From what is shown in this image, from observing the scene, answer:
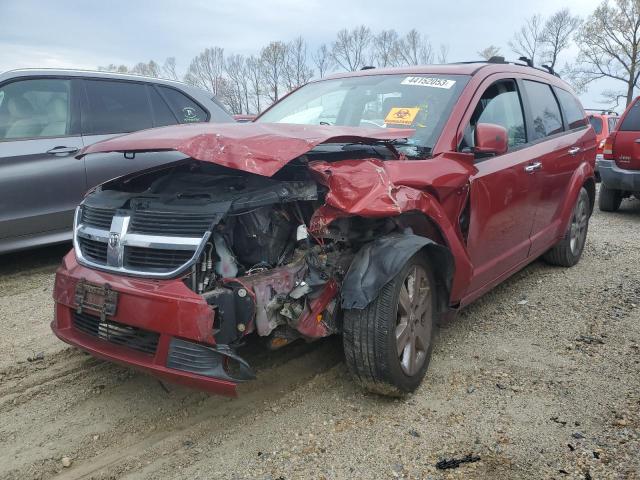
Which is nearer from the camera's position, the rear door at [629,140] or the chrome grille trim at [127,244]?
the chrome grille trim at [127,244]

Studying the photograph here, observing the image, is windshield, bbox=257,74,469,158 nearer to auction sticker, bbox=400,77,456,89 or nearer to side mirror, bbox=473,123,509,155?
auction sticker, bbox=400,77,456,89

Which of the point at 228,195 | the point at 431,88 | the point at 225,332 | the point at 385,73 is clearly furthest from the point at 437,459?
the point at 385,73

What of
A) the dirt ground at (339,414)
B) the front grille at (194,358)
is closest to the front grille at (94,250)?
the front grille at (194,358)

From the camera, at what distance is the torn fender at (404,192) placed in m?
2.60

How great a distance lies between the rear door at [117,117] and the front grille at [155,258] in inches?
98.3

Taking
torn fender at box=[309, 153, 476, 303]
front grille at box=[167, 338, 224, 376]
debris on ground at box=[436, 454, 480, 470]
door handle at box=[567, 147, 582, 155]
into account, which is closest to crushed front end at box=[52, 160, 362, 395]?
front grille at box=[167, 338, 224, 376]

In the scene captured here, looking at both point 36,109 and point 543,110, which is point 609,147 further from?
point 36,109

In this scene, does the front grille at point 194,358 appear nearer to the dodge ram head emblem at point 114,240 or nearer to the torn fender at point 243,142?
the dodge ram head emblem at point 114,240

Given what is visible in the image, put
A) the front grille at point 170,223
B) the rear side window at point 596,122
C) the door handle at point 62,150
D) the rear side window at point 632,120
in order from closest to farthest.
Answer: the front grille at point 170,223 → the door handle at point 62,150 → the rear side window at point 632,120 → the rear side window at point 596,122

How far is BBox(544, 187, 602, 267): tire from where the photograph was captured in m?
5.27

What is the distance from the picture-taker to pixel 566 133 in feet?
16.0

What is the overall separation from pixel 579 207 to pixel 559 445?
11.7 ft

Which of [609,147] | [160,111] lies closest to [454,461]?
[160,111]

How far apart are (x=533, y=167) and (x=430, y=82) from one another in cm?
106
